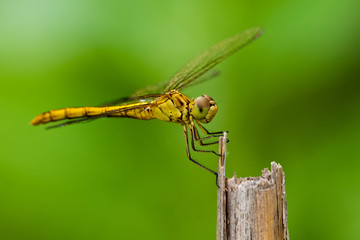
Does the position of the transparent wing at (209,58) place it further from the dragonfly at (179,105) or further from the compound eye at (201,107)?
the compound eye at (201,107)

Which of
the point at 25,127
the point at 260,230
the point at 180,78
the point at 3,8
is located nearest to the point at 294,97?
the point at 180,78

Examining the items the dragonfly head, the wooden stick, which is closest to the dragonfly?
the dragonfly head

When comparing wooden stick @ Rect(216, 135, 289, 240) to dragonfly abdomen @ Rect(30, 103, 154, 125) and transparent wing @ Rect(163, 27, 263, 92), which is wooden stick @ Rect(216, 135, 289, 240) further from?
dragonfly abdomen @ Rect(30, 103, 154, 125)

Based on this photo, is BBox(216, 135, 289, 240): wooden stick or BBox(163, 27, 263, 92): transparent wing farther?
BBox(163, 27, 263, 92): transparent wing

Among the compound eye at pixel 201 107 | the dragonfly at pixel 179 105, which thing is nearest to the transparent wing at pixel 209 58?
the dragonfly at pixel 179 105

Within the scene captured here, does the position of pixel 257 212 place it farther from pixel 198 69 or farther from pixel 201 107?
pixel 198 69

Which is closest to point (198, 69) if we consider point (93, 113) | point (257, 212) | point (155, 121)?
point (155, 121)
